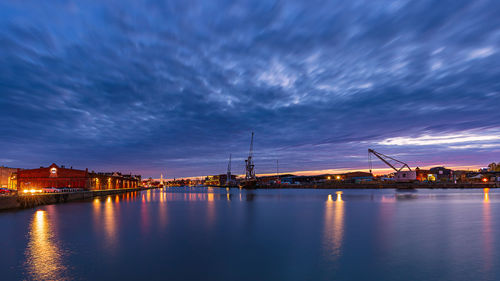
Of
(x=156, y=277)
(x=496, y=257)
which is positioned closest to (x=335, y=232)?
(x=496, y=257)

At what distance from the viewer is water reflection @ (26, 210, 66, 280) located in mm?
19047

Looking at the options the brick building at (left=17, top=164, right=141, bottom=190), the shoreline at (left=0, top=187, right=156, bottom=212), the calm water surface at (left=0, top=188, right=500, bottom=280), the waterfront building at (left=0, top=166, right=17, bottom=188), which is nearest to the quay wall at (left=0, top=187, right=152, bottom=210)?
the shoreline at (left=0, top=187, right=156, bottom=212)

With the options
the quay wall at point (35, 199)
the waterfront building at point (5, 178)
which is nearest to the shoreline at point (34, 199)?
the quay wall at point (35, 199)

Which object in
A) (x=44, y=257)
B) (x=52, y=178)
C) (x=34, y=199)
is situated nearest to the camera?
(x=44, y=257)

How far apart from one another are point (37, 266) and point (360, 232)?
96.0 feet

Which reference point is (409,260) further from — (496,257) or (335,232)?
(335,232)

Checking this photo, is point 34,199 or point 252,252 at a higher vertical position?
point 34,199

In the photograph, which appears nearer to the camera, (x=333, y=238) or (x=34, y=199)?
(x=333, y=238)

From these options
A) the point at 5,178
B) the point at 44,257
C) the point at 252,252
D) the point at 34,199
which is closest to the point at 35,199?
the point at 34,199

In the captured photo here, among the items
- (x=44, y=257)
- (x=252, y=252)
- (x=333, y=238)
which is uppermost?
(x=44, y=257)

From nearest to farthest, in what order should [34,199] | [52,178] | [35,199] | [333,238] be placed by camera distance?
[333,238] < [34,199] < [35,199] < [52,178]

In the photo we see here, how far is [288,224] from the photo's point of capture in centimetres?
4094

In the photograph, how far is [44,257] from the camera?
23.0 m

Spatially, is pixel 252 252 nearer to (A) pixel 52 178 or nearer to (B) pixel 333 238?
(B) pixel 333 238
